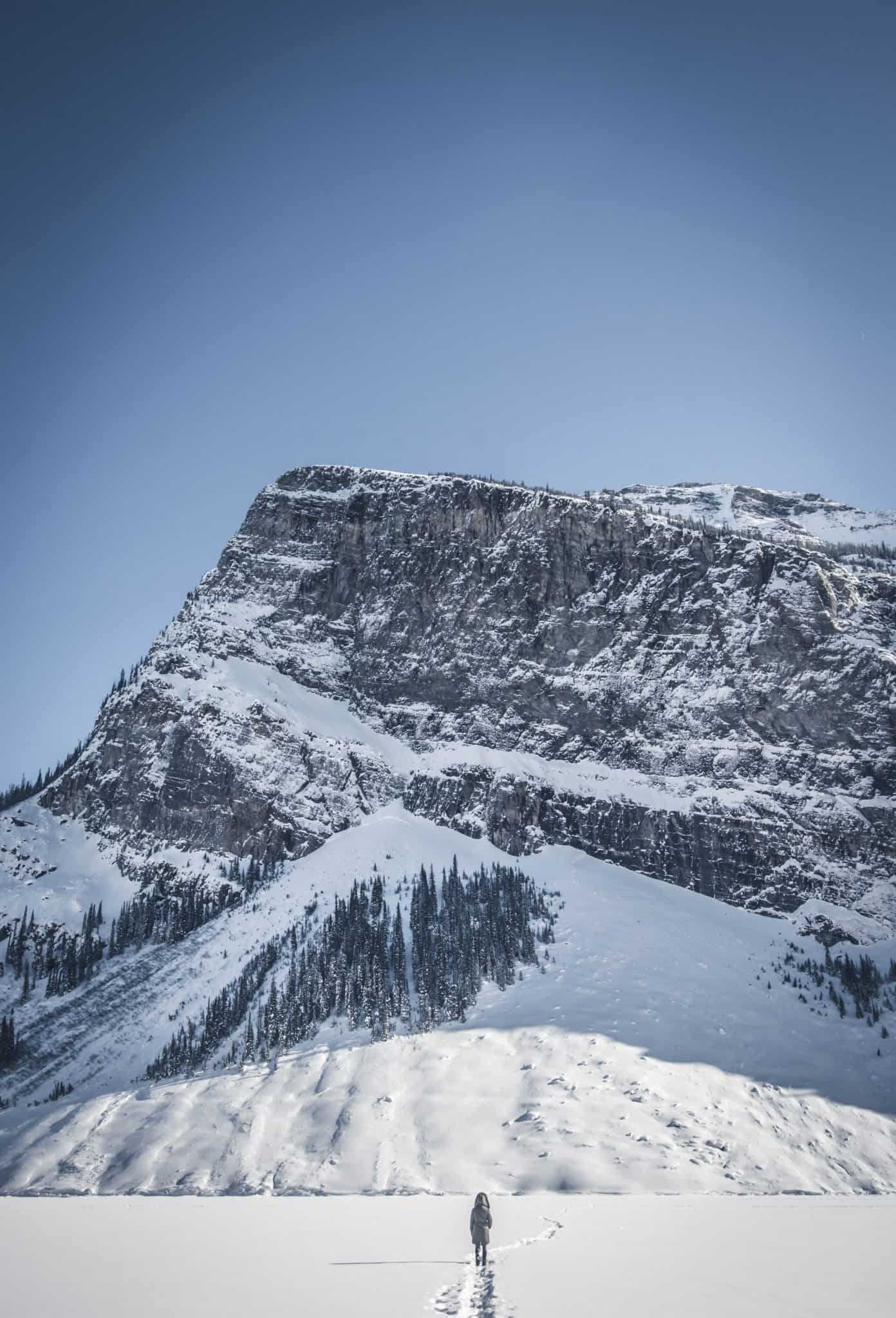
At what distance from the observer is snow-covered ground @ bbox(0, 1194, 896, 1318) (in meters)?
15.3

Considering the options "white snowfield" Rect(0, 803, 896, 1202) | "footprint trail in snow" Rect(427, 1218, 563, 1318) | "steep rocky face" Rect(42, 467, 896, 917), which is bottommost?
"white snowfield" Rect(0, 803, 896, 1202)

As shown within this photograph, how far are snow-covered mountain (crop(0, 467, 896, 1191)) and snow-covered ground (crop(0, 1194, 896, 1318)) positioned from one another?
2694cm

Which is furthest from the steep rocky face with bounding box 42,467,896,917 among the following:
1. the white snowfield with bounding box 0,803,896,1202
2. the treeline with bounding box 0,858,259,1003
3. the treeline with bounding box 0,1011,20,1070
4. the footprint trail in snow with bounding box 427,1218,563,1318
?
the footprint trail in snow with bounding box 427,1218,563,1318

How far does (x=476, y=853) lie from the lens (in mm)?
135000

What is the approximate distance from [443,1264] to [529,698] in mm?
138137

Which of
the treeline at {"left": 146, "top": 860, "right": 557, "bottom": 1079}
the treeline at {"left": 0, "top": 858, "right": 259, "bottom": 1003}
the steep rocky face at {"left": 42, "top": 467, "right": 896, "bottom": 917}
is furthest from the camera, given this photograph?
the steep rocky face at {"left": 42, "top": 467, "right": 896, "bottom": 917}

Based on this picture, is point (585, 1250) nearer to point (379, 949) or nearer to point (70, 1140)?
point (70, 1140)

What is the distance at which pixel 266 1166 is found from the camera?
57031 mm

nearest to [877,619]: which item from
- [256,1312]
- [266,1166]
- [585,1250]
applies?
[266,1166]

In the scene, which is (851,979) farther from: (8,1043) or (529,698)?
(8,1043)

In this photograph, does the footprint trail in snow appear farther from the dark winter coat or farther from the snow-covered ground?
the dark winter coat

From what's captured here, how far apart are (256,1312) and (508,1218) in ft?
70.0

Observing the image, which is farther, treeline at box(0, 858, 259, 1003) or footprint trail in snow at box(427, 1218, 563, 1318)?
treeline at box(0, 858, 259, 1003)

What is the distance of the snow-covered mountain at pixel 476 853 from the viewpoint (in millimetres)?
65375
